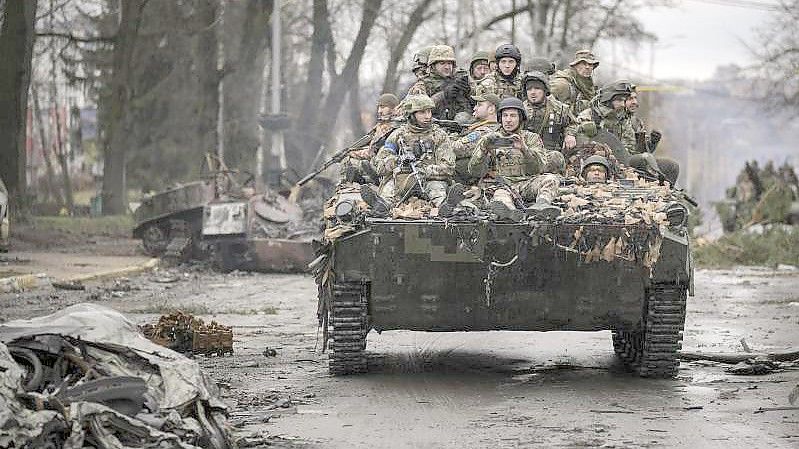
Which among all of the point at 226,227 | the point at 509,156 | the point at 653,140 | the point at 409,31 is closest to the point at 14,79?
the point at 226,227

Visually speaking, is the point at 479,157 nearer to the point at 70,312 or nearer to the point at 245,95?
the point at 70,312

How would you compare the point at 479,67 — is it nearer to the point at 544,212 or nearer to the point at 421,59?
the point at 421,59

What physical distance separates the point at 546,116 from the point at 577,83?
1.67 meters

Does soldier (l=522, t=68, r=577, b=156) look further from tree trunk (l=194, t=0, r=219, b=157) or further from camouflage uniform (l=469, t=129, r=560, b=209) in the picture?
tree trunk (l=194, t=0, r=219, b=157)

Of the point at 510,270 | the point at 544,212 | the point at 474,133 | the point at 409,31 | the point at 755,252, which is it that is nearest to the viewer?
the point at 544,212

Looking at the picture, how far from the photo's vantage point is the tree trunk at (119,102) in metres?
33.2

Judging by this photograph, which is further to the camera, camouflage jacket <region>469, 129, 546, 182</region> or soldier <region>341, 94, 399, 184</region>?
soldier <region>341, 94, 399, 184</region>

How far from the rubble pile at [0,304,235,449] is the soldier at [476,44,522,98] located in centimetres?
516

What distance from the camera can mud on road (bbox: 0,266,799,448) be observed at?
8047 millimetres

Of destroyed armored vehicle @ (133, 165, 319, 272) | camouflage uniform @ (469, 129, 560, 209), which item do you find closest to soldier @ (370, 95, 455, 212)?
camouflage uniform @ (469, 129, 560, 209)

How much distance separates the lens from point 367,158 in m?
12.3

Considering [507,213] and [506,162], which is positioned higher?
[506,162]

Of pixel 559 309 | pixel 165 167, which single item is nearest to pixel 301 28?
pixel 165 167

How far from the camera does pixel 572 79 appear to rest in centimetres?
1357
